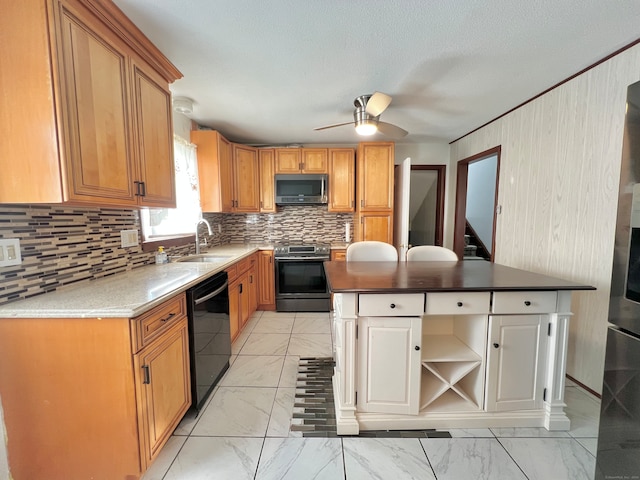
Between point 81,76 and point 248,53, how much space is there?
3.03 ft

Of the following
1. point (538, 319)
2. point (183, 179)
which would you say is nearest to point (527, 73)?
point (538, 319)

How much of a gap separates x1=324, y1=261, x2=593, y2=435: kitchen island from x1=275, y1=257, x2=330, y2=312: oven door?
1.75 m

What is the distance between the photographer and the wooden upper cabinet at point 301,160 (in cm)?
355

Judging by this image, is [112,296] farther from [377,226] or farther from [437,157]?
[437,157]

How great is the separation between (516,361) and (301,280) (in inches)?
89.8

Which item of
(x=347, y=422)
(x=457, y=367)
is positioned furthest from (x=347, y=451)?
(x=457, y=367)

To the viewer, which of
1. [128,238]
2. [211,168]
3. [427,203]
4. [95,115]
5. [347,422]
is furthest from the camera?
[427,203]

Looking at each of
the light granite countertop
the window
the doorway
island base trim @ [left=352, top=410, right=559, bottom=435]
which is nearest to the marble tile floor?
island base trim @ [left=352, top=410, right=559, bottom=435]

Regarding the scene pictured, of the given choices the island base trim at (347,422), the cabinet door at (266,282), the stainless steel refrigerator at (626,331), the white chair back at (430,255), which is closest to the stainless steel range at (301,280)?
the cabinet door at (266,282)

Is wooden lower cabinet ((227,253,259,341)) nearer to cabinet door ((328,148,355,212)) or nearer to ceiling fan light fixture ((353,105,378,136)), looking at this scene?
cabinet door ((328,148,355,212))

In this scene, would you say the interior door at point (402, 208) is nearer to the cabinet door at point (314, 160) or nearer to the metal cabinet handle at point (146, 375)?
the cabinet door at point (314, 160)

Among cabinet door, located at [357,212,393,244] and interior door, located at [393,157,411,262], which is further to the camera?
cabinet door, located at [357,212,393,244]

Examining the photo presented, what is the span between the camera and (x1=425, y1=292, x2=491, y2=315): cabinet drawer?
142 centimetres

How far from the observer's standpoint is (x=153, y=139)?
64.5 inches
